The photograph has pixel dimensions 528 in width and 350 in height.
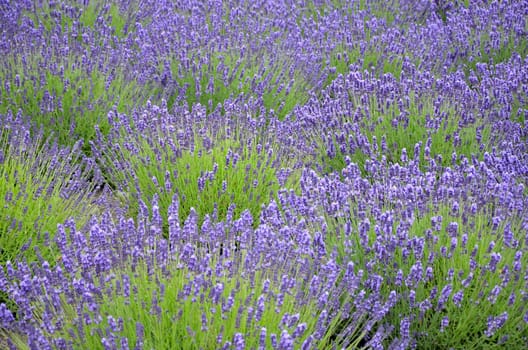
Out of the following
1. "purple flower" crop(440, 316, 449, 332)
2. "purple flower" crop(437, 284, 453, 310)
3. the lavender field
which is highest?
the lavender field

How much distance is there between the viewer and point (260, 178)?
3.45 meters

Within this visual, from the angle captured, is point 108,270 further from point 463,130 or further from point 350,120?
point 463,130

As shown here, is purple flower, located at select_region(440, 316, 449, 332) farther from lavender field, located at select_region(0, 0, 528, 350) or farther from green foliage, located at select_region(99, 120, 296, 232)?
green foliage, located at select_region(99, 120, 296, 232)

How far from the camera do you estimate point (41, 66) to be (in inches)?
163

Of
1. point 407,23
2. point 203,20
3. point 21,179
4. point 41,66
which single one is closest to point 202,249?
point 21,179

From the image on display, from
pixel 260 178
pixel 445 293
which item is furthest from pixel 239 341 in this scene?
pixel 260 178

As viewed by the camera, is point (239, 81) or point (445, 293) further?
point (239, 81)

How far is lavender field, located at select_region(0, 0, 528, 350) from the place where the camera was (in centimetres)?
217

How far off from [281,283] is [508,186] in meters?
1.21

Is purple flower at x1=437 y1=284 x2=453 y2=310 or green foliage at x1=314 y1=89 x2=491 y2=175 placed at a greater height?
green foliage at x1=314 y1=89 x2=491 y2=175

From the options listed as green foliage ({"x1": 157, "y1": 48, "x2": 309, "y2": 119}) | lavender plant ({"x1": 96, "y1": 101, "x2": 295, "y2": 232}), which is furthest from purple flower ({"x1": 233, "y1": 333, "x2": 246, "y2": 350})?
green foliage ({"x1": 157, "y1": 48, "x2": 309, "y2": 119})

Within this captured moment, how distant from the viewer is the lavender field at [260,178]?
2.17 m

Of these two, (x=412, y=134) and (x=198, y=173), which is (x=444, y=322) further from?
(x=412, y=134)

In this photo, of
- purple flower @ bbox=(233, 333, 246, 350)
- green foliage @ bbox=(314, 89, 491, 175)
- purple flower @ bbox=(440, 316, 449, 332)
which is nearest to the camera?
purple flower @ bbox=(233, 333, 246, 350)
